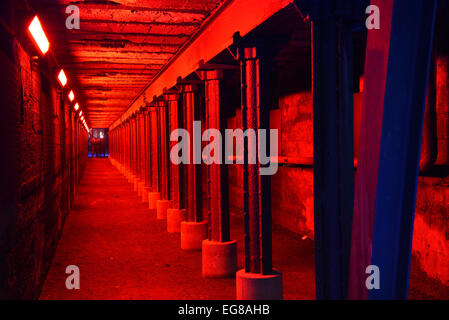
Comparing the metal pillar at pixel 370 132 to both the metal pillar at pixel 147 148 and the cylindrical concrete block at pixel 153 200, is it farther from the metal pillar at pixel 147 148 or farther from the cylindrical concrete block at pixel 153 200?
the metal pillar at pixel 147 148

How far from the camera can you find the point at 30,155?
5250mm

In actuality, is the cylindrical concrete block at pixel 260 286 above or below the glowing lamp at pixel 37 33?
below

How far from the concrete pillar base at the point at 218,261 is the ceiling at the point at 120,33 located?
3.58 meters

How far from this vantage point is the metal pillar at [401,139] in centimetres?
259

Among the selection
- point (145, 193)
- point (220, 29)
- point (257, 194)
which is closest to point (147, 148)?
point (145, 193)

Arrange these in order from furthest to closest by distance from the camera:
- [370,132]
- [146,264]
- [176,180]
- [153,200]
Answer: [153,200] < [176,180] < [146,264] < [370,132]

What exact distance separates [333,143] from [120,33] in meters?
4.57

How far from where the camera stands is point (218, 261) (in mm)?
7426

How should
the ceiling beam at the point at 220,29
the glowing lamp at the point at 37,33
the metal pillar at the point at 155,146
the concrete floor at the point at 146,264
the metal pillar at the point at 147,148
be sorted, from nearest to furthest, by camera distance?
1. the ceiling beam at the point at 220,29
2. the glowing lamp at the point at 37,33
3. the concrete floor at the point at 146,264
4. the metal pillar at the point at 155,146
5. the metal pillar at the point at 147,148

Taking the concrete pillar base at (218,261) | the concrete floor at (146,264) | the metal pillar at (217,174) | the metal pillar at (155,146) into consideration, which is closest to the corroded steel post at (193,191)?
the concrete floor at (146,264)

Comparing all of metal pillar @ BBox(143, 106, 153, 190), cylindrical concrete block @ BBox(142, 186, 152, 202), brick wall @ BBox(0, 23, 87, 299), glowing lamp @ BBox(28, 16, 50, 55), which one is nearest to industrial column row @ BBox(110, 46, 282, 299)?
glowing lamp @ BBox(28, 16, 50, 55)

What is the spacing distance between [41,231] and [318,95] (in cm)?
461

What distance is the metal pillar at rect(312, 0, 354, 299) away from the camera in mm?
3809

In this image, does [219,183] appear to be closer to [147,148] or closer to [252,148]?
[252,148]
